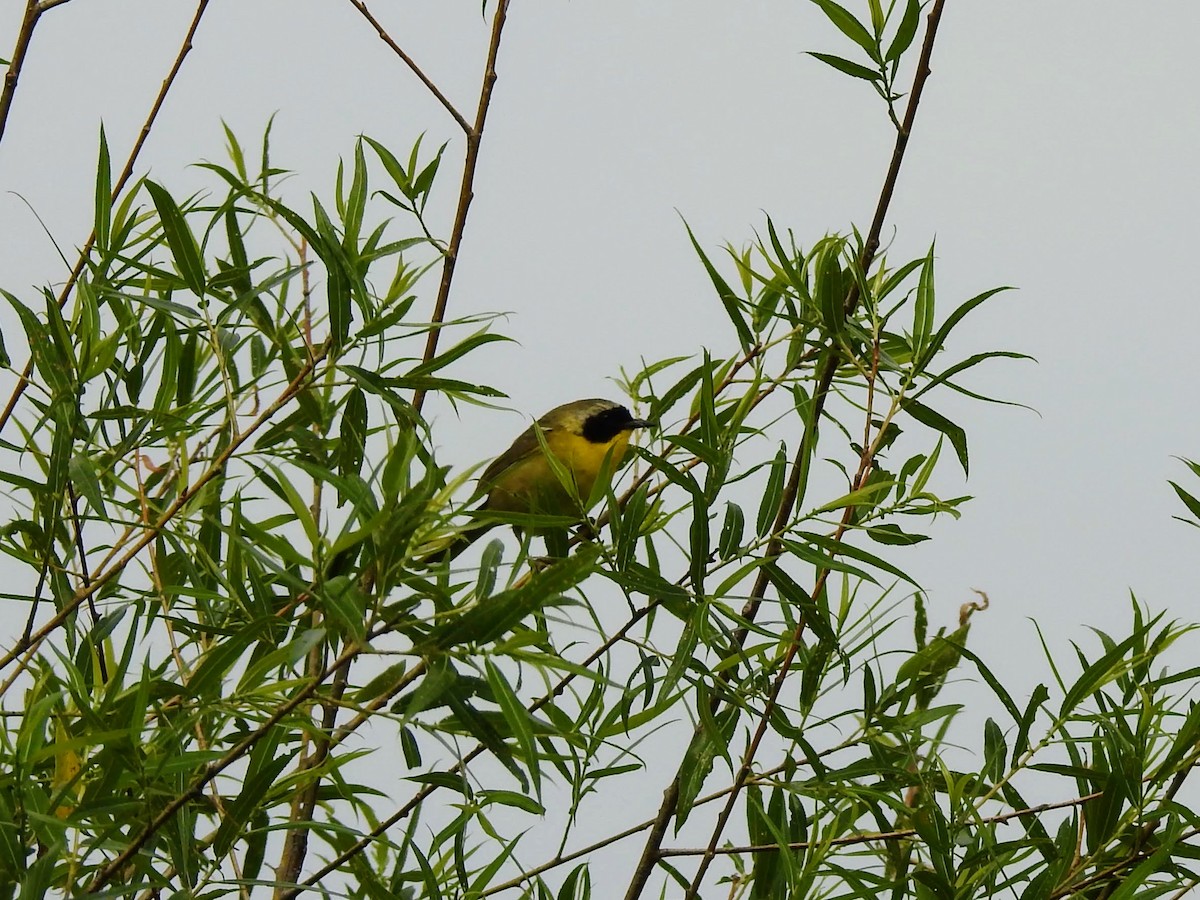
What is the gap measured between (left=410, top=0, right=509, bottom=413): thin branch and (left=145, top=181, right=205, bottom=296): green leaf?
259 millimetres

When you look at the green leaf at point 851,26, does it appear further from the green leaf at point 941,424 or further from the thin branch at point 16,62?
the thin branch at point 16,62

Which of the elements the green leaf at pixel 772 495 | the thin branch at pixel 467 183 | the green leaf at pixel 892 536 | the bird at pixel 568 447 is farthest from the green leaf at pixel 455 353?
the bird at pixel 568 447

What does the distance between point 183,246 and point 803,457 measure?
0.65m

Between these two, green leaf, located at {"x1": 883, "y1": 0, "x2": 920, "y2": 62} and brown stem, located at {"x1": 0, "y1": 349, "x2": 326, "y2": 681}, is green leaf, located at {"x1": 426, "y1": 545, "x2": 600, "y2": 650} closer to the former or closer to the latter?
brown stem, located at {"x1": 0, "y1": 349, "x2": 326, "y2": 681}

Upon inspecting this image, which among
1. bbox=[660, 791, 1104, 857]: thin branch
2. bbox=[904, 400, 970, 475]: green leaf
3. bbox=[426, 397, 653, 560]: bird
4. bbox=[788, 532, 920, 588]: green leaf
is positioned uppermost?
bbox=[426, 397, 653, 560]: bird

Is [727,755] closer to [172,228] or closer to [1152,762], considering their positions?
[1152,762]

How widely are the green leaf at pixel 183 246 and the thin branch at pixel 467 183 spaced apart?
0.85 ft

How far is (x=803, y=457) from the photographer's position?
4.40 ft

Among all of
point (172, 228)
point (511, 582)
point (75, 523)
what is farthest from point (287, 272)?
point (511, 582)

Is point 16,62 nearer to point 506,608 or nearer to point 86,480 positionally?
point 86,480

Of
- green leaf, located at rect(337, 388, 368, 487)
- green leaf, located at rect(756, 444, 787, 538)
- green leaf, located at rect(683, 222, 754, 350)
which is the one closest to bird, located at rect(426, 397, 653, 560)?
green leaf, located at rect(683, 222, 754, 350)

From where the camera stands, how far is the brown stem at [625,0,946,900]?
4.41 feet

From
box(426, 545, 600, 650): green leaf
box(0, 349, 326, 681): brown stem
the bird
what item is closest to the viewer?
box(426, 545, 600, 650): green leaf

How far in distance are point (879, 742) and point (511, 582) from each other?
698 mm
